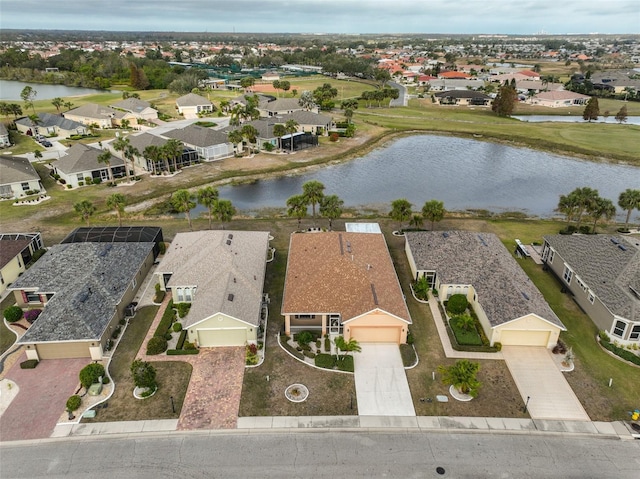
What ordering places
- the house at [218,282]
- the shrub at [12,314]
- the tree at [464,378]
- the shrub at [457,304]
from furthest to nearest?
the shrub at [457,304] < the shrub at [12,314] < the house at [218,282] < the tree at [464,378]

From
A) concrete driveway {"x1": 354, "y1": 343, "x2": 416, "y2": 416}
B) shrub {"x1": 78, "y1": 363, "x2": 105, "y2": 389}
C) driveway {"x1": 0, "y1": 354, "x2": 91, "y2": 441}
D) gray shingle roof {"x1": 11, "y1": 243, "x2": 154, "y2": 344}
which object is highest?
gray shingle roof {"x1": 11, "y1": 243, "x2": 154, "y2": 344}

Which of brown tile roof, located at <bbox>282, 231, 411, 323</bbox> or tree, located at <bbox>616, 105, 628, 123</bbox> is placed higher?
tree, located at <bbox>616, 105, 628, 123</bbox>

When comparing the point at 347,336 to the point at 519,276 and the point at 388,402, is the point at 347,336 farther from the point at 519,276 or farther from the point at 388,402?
the point at 519,276

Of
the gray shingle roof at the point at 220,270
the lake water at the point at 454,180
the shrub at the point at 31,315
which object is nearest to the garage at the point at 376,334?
the gray shingle roof at the point at 220,270

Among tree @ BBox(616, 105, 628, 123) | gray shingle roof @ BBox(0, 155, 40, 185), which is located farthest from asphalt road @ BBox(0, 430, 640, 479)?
tree @ BBox(616, 105, 628, 123)

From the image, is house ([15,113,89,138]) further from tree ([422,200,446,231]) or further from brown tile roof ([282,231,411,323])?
tree ([422,200,446,231])

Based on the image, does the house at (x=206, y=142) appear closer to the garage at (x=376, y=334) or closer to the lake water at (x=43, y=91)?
the garage at (x=376, y=334)
